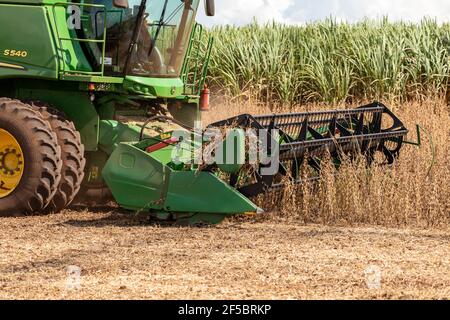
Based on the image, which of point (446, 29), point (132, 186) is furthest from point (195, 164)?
point (446, 29)

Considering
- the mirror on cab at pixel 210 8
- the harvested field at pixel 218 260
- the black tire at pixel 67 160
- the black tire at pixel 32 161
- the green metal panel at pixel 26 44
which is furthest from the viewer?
the mirror on cab at pixel 210 8

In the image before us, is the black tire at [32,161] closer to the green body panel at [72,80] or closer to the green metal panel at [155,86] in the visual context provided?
the green body panel at [72,80]

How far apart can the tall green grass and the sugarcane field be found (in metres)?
5.25

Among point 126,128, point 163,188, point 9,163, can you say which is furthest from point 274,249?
point 9,163

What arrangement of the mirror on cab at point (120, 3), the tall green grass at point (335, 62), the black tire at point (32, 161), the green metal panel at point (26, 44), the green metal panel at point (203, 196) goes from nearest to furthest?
the green metal panel at point (203, 196)
the mirror on cab at point (120, 3)
the black tire at point (32, 161)
the green metal panel at point (26, 44)
the tall green grass at point (335, 62)

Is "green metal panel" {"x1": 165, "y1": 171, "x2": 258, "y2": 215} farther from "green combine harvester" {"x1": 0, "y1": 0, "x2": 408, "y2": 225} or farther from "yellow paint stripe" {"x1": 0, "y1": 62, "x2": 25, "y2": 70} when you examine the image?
"yellow paint stripe" {"x1": 0, "y1": 62, "x2": 25, "y2": 70}

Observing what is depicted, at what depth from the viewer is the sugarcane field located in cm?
586

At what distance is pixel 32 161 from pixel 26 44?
1143 mm

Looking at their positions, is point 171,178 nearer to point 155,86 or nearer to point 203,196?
point 203,196

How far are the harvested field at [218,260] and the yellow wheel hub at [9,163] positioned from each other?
34 centimetres

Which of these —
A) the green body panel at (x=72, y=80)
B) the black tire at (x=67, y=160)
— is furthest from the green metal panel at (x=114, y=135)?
the black tire at (x=67, y=160)

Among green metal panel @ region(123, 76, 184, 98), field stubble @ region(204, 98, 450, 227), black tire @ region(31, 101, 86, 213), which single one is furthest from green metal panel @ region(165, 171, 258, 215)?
green metal panel @ region(123, 76, 184, 98)

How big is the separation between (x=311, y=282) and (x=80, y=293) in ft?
4.21

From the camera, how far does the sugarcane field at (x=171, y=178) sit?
5855 millimetres
